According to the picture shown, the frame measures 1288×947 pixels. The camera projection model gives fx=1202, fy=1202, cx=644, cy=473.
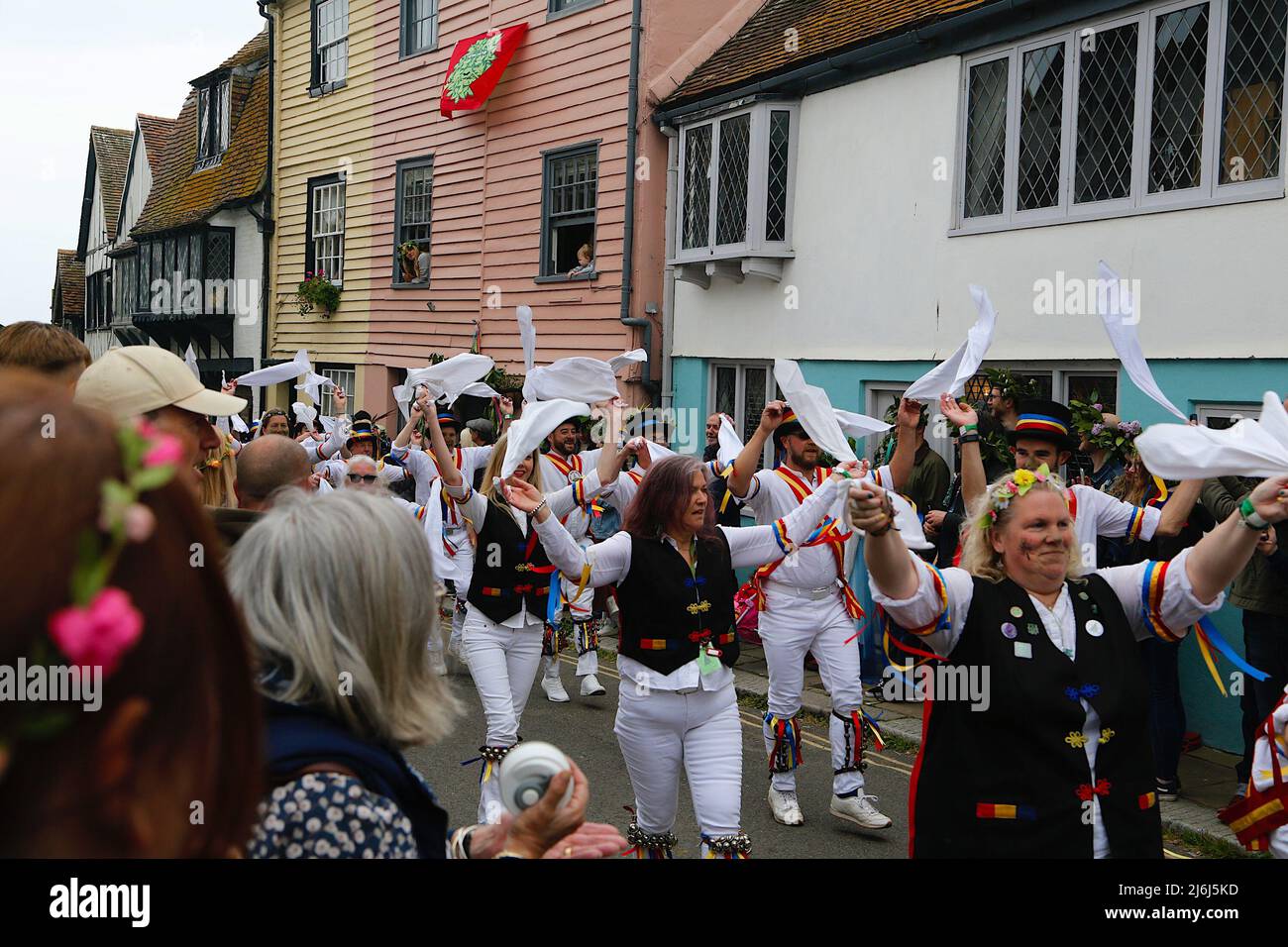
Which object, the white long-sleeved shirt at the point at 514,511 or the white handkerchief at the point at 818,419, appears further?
the white long-sleeved shirt at the point at 514,511

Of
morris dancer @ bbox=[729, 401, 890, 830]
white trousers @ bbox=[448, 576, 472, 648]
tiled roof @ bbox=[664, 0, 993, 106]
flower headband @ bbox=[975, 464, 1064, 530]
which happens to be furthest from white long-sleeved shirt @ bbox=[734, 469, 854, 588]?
tiled roof @ bbox=[664, 0, 993, 106]

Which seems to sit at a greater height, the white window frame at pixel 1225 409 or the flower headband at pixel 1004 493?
the white window frame at pixel 1225 409

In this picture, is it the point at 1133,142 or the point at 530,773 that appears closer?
the point at 530,773

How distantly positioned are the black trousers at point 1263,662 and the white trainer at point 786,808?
2440mm

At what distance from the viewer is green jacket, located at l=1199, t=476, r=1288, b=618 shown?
21.3 ft

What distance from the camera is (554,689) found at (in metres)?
9.78

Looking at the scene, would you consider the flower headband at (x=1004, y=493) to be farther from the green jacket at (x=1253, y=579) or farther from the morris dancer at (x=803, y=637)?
the green jacket at (x=1253, y=579)

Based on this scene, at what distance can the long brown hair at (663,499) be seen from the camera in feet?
17.1

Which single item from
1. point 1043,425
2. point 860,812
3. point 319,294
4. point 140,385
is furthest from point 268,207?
point 140,385

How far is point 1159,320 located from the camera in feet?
27.3

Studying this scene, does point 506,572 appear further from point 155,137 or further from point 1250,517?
point 155,137

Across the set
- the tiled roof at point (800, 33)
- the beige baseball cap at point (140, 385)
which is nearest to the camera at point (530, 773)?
the beige baseball cap at point (140, 385)

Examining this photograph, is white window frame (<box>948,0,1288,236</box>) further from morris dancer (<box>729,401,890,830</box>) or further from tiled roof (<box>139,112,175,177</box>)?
tiled roof (<box>139,112,175,177</box>)

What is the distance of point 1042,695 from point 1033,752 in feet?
0.54
